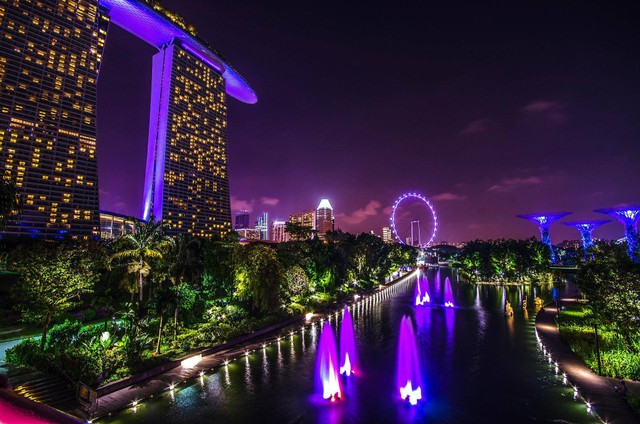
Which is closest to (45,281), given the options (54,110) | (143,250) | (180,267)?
(143,250)

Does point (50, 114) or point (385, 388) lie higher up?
point (50, 114)

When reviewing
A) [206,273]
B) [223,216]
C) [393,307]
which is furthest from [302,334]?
[223,216]

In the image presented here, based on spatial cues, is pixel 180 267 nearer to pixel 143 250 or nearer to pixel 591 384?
pixel 143 250

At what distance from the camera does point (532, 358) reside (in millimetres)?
27062

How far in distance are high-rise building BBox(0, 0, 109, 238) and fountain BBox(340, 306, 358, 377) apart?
76.4m

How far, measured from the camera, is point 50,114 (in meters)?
87.1

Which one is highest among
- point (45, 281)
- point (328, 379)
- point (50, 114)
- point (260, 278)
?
point (50, 114)

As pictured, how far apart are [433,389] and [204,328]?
19.3 m

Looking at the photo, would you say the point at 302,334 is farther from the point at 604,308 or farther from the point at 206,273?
the point at 604,308

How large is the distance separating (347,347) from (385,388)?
7.97 metres

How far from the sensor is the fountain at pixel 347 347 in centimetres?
2534

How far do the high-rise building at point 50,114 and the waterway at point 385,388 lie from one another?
79.3 meters

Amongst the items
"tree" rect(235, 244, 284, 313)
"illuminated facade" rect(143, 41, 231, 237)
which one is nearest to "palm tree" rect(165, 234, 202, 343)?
"tree" rect(235, 244, 284, 313)

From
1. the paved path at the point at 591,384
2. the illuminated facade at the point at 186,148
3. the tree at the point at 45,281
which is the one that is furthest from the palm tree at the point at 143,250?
the illuminated facade at the point at 186,148
